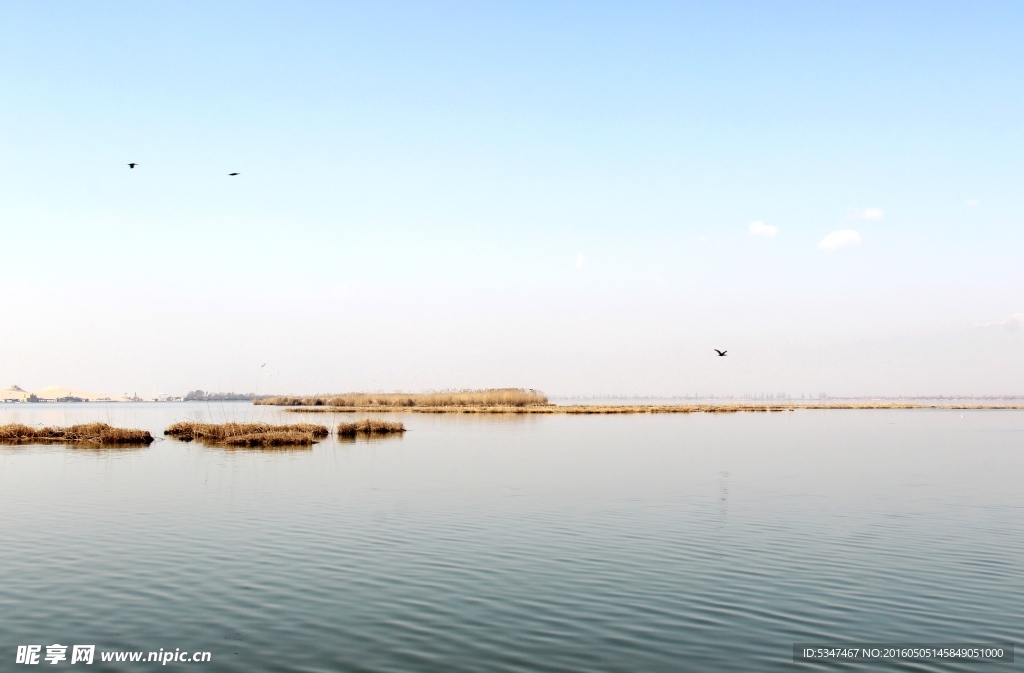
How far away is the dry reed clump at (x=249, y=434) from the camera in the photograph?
4420cm

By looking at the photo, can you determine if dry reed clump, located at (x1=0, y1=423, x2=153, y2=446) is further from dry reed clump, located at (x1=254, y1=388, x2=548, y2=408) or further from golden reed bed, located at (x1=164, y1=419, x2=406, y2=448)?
dry reed clump, located at (x1=254, y1=388, x2=548, y2=408)

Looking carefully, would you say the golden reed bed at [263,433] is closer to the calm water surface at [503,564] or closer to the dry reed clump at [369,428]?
the dry reed clump at [369,428]

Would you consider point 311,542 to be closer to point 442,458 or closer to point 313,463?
point 313,463

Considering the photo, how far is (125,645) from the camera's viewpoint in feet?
33.4

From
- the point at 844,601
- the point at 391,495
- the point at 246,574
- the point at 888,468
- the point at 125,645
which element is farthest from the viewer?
the point at 888,468

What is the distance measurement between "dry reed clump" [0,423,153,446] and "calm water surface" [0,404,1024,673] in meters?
15.3

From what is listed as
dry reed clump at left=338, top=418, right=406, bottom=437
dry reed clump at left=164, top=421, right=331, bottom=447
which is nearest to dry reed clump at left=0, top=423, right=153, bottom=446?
dry reed clump at left=164, top=421, right=331, bottom=447

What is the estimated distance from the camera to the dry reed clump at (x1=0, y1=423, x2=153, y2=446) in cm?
4644

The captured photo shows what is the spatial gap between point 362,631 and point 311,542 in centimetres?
689

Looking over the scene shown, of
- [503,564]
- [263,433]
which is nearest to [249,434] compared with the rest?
[263,433]

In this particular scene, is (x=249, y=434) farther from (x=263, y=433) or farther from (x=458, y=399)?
(x=458, y=399)

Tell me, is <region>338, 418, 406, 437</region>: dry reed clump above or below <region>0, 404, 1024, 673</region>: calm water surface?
above

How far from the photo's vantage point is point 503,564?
15.2m

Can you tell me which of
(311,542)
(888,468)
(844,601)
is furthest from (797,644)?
(888,468)
